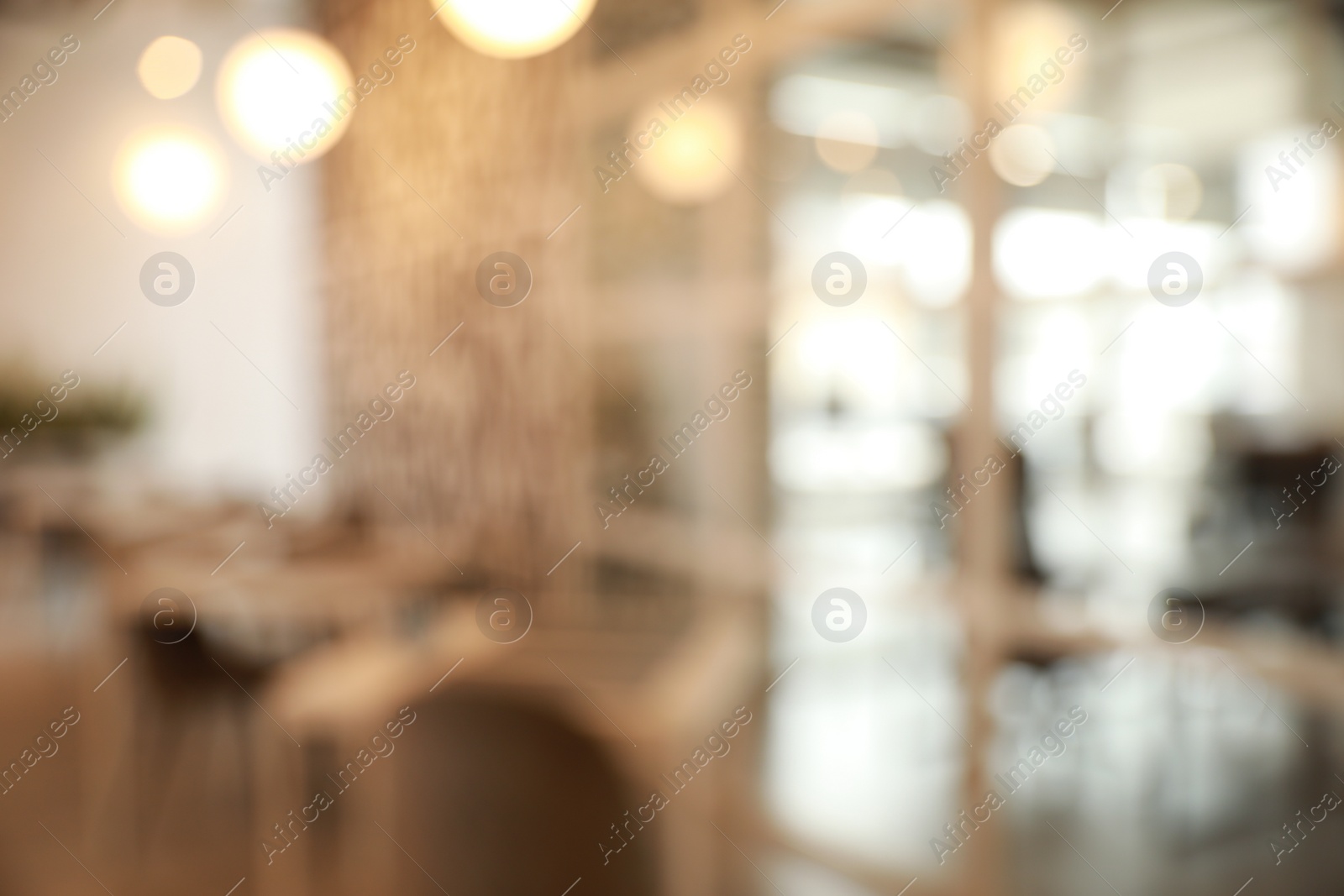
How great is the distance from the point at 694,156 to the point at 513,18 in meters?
0.75

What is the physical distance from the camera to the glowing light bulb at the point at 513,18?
1.60m

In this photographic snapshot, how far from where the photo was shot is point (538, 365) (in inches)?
118

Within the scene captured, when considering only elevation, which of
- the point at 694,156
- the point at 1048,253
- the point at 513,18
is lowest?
the point at 1048,253

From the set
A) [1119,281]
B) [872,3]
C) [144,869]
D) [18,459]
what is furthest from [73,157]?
[1119,281]

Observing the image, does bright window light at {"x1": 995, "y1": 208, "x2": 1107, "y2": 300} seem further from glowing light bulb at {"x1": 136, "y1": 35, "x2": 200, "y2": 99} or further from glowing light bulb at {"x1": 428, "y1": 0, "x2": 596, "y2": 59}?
glowing light bulb at {"x1": 136, "y1": 35, "x2": 200, "y2": 99}

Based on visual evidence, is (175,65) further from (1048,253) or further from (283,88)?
(1048,253)

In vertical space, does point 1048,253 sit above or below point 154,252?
below

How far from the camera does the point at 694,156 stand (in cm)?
228

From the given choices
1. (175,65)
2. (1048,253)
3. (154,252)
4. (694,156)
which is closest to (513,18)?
(694,156)

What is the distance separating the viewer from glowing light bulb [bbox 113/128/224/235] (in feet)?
7.49

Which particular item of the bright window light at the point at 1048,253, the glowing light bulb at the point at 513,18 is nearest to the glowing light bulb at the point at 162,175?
the glowing light bulb at the point at 513,18

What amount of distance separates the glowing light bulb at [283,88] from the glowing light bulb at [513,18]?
52 cm

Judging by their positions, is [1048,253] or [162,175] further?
[162,175]

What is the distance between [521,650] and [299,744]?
0.59 meters
